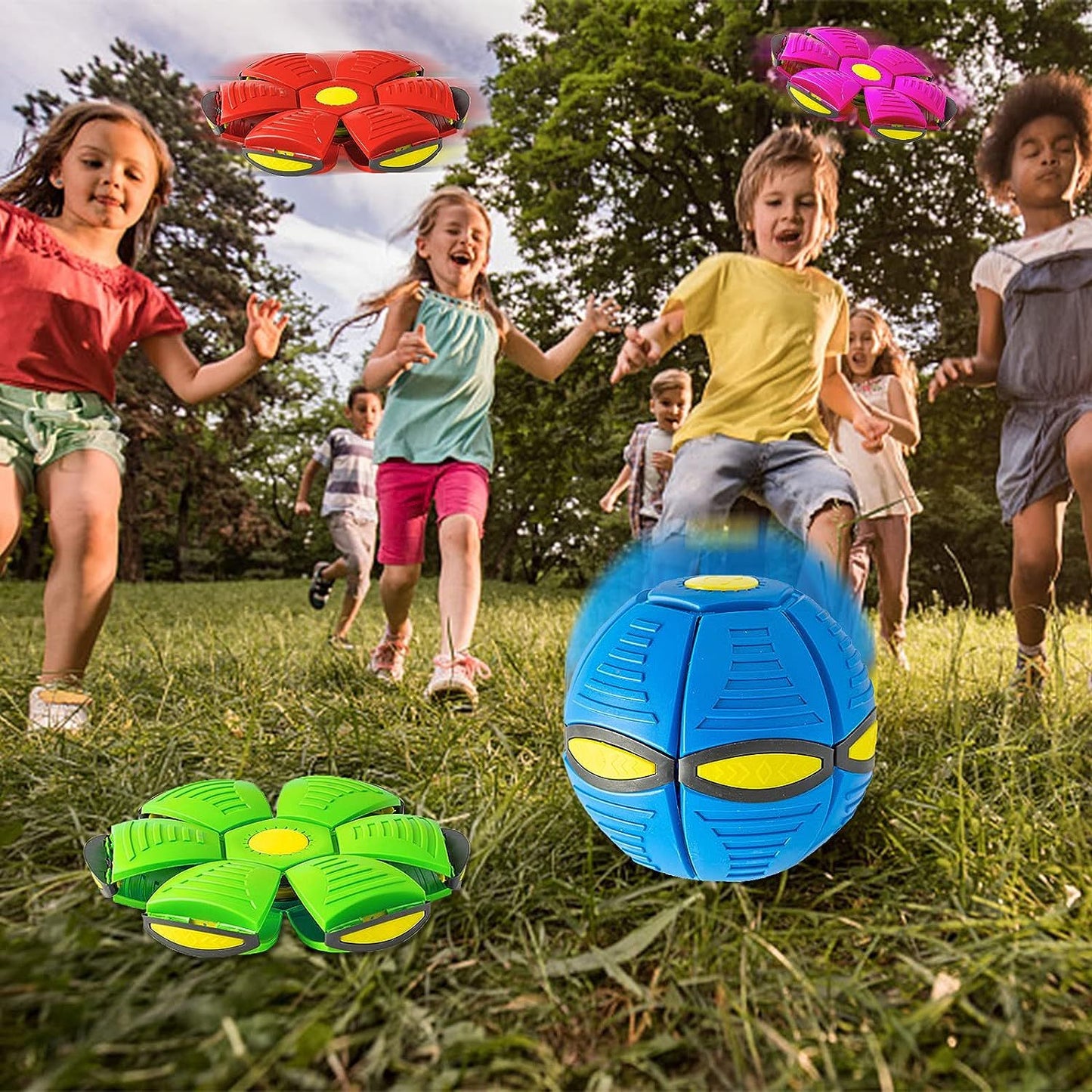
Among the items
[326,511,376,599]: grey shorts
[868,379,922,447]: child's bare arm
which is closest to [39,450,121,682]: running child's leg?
[326,511,376,599]: grey shorts

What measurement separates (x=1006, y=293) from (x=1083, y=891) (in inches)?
97.2

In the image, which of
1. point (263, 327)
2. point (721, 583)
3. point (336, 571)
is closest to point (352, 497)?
point (336, 571)

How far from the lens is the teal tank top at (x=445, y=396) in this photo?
3.42 meters

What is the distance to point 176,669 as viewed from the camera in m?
3.31

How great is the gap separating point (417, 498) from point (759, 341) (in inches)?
54.1

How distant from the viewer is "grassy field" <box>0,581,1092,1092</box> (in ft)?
3.60

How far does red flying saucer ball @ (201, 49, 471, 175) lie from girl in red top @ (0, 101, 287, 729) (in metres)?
0.49

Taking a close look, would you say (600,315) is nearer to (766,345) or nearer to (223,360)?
(766,345)

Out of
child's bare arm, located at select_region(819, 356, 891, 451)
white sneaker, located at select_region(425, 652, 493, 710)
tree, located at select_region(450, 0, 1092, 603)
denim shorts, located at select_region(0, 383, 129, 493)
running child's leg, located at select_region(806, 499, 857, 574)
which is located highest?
tree, located at select_region(450, 0, 1092, 603)

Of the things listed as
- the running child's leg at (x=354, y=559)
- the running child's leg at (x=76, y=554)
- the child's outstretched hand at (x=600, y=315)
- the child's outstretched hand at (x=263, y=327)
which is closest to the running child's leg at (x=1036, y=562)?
the child's outstretched hand at (x=600, y=315)

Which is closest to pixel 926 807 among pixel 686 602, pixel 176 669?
pixel 686 602

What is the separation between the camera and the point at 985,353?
11.1 feet

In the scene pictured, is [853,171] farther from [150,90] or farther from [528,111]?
[150,90]

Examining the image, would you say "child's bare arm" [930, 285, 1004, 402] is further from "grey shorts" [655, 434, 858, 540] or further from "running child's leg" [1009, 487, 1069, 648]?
"grey shorts" [655, 434, 858, 540]
